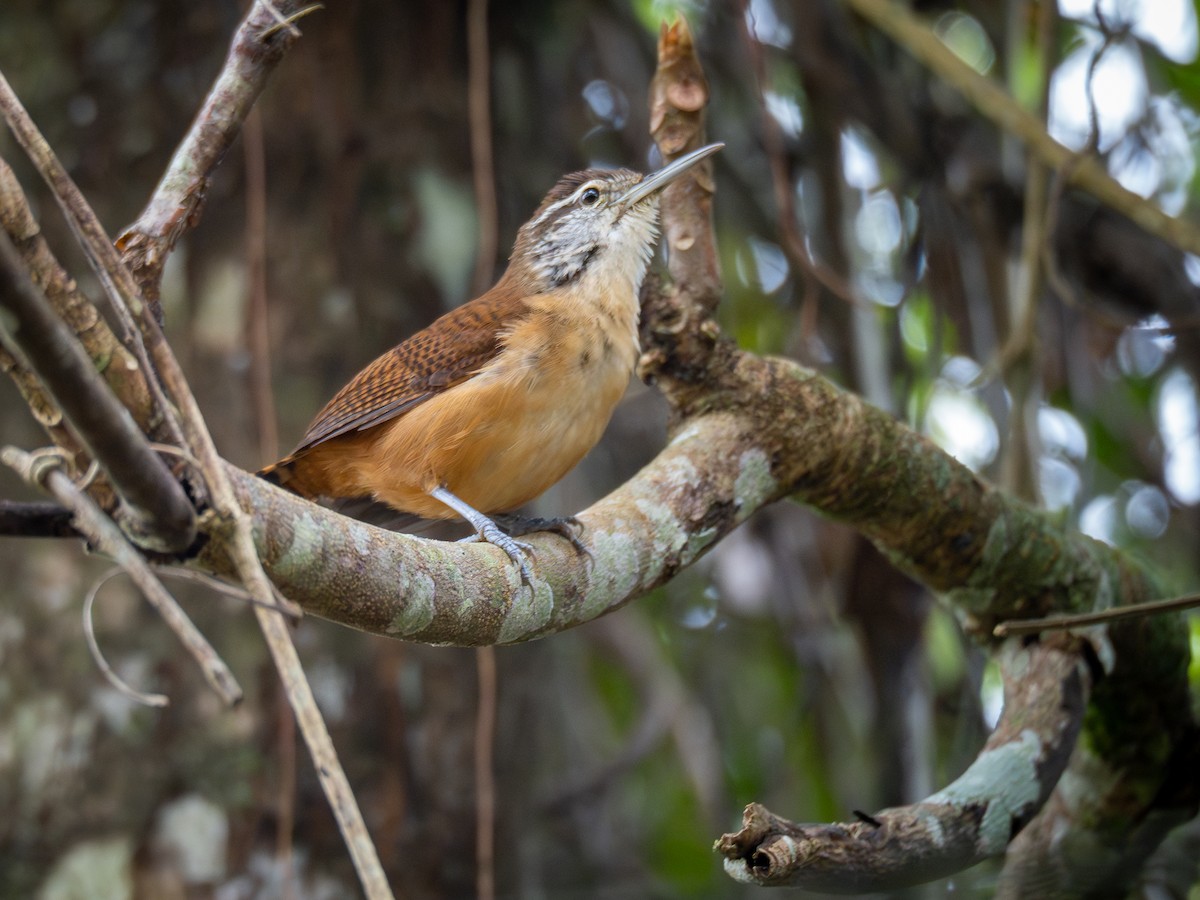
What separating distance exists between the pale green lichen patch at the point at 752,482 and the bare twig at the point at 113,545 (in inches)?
59.7

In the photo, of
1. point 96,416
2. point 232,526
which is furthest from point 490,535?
point 96,416

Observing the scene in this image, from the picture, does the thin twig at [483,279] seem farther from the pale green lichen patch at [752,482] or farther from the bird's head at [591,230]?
the pale green lichen patch at [752,482]

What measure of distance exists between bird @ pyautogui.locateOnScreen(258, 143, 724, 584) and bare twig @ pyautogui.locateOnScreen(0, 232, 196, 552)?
1287 millimetres

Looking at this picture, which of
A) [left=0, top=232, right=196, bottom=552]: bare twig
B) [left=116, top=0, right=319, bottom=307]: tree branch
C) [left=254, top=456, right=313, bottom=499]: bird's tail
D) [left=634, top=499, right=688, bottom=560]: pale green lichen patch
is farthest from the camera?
[left=254, top=456, right=313, bottom=499]: bird's tail

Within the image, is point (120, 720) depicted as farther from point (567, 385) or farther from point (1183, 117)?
point (1183, 117)

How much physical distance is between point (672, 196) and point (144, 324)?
170 centimetres

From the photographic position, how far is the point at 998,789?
238 centimetres

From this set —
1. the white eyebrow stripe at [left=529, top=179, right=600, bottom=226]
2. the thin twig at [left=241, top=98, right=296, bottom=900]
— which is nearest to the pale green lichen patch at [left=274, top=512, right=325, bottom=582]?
the thin twig at [left=241, top=98, right=296, bottom=900]

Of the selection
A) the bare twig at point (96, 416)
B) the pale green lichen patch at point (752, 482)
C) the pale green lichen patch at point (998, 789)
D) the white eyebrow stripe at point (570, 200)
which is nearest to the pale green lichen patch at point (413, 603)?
the bare twig at point (96, 416)

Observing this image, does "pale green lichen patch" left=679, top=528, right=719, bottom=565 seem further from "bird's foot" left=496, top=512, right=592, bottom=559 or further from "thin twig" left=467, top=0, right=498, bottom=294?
"thin twig" left=467, top=0, right=498, bottom=294

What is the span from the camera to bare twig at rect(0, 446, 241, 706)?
1.19m

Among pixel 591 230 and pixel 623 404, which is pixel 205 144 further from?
pixel 623 404

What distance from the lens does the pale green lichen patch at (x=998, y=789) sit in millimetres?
2305

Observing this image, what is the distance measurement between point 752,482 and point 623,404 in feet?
6.95
